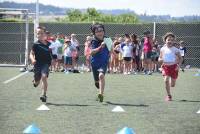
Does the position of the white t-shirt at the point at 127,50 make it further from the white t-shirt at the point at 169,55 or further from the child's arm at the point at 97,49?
the child's arm at the point at 97,49

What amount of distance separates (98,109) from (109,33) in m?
18.6

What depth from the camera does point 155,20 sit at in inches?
1206

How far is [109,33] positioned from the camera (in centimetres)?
3028

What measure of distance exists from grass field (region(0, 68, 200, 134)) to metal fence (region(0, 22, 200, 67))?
442 inches

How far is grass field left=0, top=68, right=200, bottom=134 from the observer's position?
31.6 ft

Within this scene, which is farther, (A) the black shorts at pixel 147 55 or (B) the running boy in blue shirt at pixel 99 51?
(A) the black shorts at pixel 147 55

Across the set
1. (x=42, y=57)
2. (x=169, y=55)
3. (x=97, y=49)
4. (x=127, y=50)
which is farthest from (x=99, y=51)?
(x=127, y=50)

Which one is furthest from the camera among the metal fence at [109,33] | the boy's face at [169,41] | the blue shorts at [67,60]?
the metal fence at [109,33]

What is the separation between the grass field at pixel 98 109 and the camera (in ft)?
31.6

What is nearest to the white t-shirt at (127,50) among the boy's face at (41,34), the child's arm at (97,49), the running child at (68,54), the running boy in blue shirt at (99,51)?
the running child at (68,54)

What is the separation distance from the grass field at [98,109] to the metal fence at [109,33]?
1122 centimetres

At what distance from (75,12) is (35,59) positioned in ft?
162

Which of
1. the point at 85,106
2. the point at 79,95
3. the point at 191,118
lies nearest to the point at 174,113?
the point at 191,118

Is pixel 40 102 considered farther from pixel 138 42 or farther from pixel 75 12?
pixel 75 12
